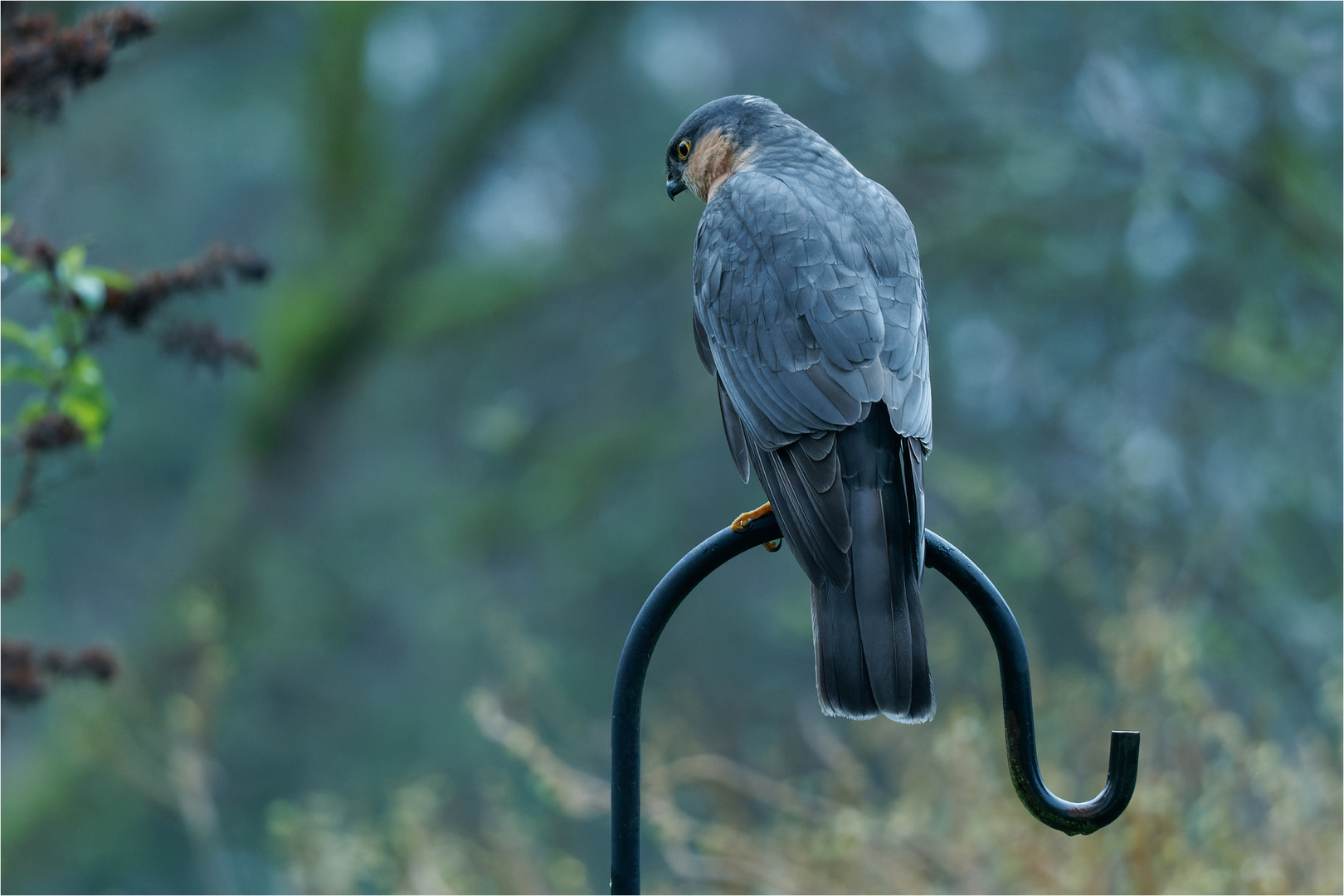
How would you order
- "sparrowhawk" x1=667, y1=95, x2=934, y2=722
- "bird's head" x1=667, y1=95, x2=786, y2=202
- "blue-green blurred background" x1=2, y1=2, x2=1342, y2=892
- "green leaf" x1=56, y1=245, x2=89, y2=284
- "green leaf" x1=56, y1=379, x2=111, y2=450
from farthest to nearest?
"blue-green blurred background" x1=2, y1=2, x2=1342, y2=892 → "bird's head" x1=667, y1=95, x2=786, y2=202 → "green leaf" x1=56, y1=379, x2=111, y2=450 → "green leaf" x1=56, y1=245, x2=89, y2=284 → "sparrowhawk" x1=667, y1=95, x2=934, y2=722

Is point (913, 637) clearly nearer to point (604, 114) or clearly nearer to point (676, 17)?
point (676, 17)

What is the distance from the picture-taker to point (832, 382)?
2.21 m

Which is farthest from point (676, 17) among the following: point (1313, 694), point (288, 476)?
point (1313, 694)

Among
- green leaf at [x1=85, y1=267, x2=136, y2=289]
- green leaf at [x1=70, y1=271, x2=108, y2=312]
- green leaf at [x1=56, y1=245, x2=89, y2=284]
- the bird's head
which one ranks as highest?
the bird's head

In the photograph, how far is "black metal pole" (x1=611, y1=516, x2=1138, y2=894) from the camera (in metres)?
1.74

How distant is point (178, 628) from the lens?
6.77 m

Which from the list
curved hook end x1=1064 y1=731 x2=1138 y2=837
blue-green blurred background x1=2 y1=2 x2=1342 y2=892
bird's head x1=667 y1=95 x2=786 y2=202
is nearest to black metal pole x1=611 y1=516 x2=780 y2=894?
curved hook end x1=1064 y1=731 x2=1138 y2=837

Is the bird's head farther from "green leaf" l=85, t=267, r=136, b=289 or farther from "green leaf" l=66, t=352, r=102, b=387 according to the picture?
"green leaf" l=66, t=352, r=102, b=387

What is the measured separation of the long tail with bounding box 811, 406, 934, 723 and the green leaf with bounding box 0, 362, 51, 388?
136 centimetres

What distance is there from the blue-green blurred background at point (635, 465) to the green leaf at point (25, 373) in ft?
2.59

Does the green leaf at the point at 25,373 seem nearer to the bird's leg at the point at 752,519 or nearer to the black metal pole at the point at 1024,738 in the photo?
the bird's leg at the point at 752,519

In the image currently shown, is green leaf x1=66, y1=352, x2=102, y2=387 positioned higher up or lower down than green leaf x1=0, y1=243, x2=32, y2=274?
lower down

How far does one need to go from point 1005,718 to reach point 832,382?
0.68m

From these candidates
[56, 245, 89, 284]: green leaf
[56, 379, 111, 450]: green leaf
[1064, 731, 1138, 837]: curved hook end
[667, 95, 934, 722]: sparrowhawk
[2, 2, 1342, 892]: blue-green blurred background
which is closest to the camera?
[1064, 731, 1138, 837]: curved hook end
